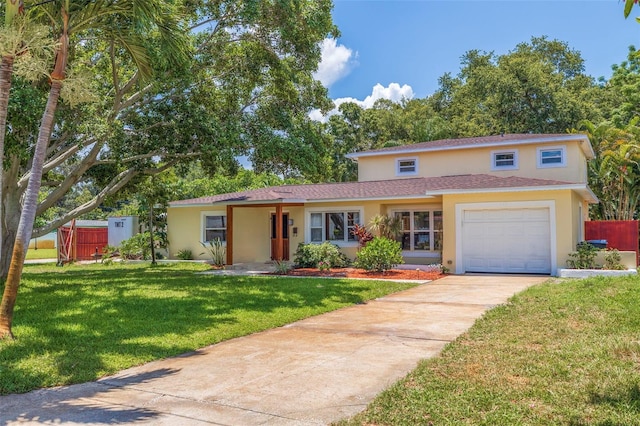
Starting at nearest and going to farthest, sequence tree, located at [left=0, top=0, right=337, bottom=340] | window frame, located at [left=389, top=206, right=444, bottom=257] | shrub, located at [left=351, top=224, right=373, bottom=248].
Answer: tree, located at [left=0, top=0, right=337, bottom=340], shrub, located at [left=351, top=224, right=373, bottom=248], window frame, located at [left=389, top=206, right=444, bottom=257]

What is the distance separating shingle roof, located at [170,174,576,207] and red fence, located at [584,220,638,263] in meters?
4.18

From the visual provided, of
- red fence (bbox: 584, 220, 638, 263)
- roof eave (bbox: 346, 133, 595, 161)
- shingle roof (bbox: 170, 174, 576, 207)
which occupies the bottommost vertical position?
red fence (bbox: 584, 220, 638, 263)

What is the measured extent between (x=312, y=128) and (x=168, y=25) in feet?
27.5

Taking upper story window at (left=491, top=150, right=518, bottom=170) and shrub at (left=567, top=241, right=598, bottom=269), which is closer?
shrub at (left=567, top=241, right=598, bottom=269)

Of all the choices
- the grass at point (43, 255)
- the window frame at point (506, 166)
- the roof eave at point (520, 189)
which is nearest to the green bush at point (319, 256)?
the roof eave at point (520, 189)

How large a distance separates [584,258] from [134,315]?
43.9ft

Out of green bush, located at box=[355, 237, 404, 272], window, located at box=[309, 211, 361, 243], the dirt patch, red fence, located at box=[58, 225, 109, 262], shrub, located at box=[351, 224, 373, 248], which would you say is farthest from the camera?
red fence, located at box=[58, 225, 109, 262]

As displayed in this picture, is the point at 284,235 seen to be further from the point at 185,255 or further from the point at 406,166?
the point at 406,166

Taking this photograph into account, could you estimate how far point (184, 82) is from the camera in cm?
1534

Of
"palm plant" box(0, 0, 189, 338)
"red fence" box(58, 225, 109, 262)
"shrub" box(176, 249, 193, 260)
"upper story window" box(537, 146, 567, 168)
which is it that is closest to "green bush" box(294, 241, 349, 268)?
"shrub" box(176, 249, 193, 260)

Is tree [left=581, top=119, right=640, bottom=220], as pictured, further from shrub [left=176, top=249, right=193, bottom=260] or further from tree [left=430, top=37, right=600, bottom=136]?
shrub [left=176, top=249, right=193, bottom=260]

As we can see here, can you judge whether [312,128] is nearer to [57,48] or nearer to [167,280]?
[167,280]

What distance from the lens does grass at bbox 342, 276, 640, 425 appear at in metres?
4.37

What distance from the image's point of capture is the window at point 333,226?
20.3 metres
